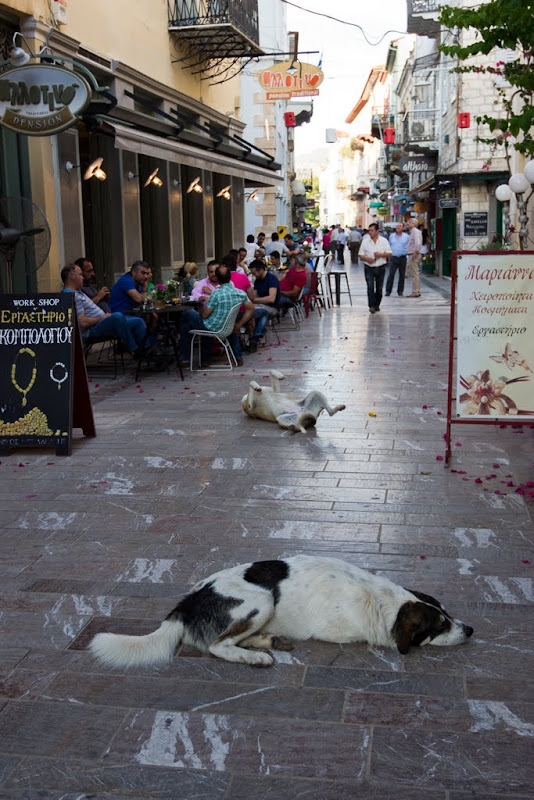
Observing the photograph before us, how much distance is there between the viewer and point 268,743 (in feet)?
10.0

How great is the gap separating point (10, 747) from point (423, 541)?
2.61 meters

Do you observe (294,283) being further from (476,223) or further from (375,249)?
(476,223)

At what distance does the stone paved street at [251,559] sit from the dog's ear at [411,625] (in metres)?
0.07

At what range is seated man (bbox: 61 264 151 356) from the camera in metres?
10.1

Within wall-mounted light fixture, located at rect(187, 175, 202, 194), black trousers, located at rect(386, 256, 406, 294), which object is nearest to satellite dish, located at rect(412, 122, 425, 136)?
black trousers, located at rect(386, 256, 406, 294)

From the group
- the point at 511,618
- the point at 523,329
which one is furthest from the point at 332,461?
the point at 511,618

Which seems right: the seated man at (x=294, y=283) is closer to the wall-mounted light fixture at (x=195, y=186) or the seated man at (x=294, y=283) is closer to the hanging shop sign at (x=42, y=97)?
the wall-mounted light fixture at (x=195, y=186)

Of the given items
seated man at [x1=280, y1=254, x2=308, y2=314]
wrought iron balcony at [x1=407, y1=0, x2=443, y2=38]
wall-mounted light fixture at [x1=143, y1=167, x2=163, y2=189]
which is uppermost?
wrought iron balcony at [x1=407, y1=0, x2=443, y2=38]

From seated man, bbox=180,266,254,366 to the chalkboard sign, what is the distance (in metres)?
17.9

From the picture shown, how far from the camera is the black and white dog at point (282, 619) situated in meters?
3.62

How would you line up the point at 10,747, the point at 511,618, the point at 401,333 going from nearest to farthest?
the point at 10,747
the point at 511,618
the point at 401,333

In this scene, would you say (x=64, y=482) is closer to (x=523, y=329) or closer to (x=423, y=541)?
(x=423, y=541)

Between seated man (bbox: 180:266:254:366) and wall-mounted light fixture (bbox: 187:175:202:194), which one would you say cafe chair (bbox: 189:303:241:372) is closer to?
seated man (bbox: 180:266:254:366)

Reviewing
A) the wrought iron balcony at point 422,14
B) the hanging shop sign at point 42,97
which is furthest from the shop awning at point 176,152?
the wrought iron balcony at point 422,14
